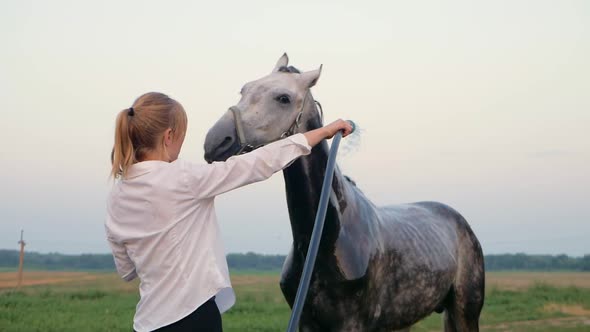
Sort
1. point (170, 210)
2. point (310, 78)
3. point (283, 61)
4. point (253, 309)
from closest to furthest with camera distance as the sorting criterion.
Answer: point (170, 210) < point (310, 78) < point (283, 61) < point (253, 309)

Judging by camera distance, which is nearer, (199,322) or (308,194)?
(199,322)

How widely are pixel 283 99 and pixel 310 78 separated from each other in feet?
0.80

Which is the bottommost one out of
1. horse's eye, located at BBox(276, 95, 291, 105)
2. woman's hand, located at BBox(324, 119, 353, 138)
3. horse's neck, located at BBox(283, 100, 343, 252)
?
horse's neck, located at BBox(283, 100, 343, 252)

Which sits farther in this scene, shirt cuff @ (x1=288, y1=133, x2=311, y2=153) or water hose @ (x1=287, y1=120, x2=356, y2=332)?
shirt cuff @ (x1=288, y1=133, x2=311, y2=153)

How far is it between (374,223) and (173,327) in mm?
1945

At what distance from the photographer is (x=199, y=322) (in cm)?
251

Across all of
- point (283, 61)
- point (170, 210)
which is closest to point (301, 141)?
point (170, 210)

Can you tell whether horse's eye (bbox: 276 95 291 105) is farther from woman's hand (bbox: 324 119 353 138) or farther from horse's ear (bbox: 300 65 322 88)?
woman's hand (bbox: 324 119 353 138)

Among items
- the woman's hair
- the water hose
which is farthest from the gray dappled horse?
the woman's hair

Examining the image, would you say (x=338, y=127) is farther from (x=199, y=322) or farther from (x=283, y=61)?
(x=283, y=61)

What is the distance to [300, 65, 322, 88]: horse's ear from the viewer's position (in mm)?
3721

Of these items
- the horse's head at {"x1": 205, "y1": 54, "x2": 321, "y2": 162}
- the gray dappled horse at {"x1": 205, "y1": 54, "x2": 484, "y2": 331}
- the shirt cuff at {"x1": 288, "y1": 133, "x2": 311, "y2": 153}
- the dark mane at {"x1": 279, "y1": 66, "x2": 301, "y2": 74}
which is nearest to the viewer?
the shirt cuff at {"x1": 288, "y1": 133, "x2": 311, "y2": 153}

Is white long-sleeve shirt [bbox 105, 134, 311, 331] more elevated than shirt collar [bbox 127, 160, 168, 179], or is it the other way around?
shirt collar [bbox 127, 160, 168, 179]

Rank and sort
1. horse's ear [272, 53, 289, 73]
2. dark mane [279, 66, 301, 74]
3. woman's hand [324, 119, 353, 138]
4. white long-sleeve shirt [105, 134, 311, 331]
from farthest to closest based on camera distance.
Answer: horse's ear [272, 53, 289, 73], dark mane [279, 66, 301, 74], woman's hand [324, 119, 353, 138], white long-sleeve shirt [105, 134, 311, 331]
